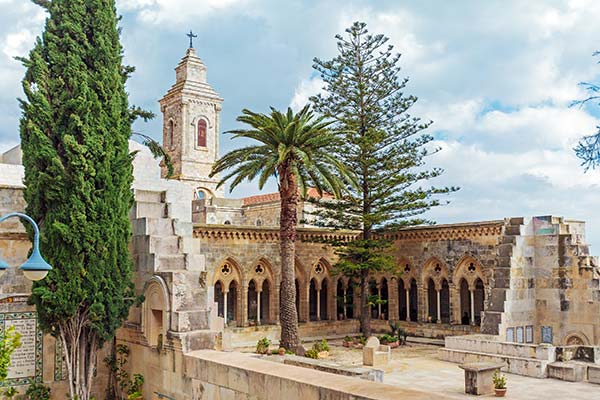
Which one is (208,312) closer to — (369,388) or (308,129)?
(369,388)

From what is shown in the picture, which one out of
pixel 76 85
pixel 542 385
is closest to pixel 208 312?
pixel 76 85

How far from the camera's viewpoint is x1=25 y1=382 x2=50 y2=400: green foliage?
10938 millimetres

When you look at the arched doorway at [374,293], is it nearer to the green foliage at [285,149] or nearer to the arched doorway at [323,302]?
the arched doorway at [323,302]

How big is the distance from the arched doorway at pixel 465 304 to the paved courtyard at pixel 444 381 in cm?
345

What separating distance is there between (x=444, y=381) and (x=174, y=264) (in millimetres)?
6999

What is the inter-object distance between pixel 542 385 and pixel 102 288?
961 cm

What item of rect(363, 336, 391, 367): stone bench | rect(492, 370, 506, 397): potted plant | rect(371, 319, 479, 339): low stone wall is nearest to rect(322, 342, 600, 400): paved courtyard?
rect(492, 370, 506, 397): potted plant

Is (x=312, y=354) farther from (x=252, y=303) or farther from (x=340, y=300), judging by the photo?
(x=340, y=300)

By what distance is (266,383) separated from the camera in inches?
309

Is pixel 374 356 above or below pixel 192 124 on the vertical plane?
below

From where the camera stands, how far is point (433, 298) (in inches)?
885

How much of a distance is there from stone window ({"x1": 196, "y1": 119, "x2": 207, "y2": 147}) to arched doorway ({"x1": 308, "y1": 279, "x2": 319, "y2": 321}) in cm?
2418

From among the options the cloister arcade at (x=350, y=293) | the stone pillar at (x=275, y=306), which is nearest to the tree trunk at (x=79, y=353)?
the cloister arcade at (x=350, y=293)

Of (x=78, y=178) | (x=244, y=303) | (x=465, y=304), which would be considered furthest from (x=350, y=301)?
(x=78, y=178)
